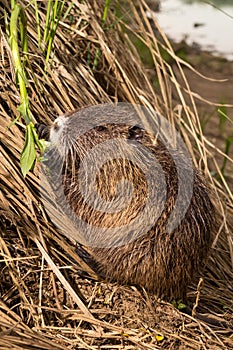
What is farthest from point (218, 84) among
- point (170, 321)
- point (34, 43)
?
point (170, 321)

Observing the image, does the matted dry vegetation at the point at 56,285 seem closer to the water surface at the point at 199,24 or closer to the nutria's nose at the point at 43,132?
the nutria's nose at the point at 43,132

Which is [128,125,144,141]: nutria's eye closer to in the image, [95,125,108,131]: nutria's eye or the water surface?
[95,125,108,131]: nutria's eye

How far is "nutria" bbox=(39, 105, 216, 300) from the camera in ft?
9.26

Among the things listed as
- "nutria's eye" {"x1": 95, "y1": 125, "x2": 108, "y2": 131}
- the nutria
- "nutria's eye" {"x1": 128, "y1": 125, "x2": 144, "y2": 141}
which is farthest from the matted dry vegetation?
"nutria's eye" {"x1": 128, "y1": 125, "x2": 144, "y2": 141}

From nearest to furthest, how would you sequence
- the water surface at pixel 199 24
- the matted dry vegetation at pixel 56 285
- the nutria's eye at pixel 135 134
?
the matted dry vegetation at pixel 56 285
the nutria's eye at pixel 135 134
the water surface at pixel 199 24

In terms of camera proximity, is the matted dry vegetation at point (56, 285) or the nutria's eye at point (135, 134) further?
the nutria's eye at point (135, 134)

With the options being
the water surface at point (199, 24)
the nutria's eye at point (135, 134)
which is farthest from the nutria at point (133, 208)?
the water surface at point (199, 24)

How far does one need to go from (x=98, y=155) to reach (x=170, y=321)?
743 mm

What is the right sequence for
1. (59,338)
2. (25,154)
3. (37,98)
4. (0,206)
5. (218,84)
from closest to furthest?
(25,154) < (59,338) < (0,206) < (37,98) < (218,84)

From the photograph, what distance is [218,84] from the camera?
23.3 feet

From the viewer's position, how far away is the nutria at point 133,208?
2822 millimetres

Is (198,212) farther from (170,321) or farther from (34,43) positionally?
(34,43)

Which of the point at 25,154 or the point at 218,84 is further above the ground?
the point at 25,154

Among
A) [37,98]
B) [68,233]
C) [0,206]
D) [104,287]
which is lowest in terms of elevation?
[104,287]
